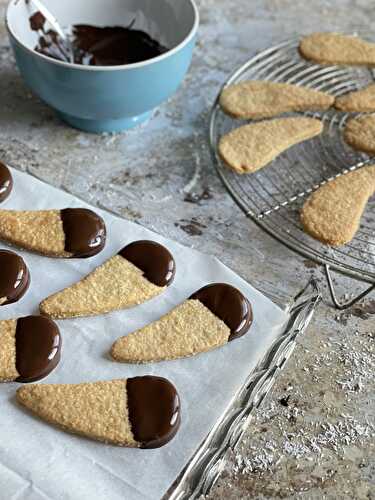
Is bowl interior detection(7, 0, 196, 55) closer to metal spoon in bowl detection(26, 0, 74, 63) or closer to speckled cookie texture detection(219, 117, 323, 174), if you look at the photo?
metal spoon in bowl detection(26, 0, 74, 63)

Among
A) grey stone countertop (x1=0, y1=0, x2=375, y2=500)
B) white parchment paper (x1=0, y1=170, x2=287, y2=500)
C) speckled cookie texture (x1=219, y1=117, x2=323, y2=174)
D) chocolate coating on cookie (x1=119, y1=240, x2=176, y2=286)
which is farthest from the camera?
speckled cookie texture (x1=219, y1=117, x2=323, y2=174)

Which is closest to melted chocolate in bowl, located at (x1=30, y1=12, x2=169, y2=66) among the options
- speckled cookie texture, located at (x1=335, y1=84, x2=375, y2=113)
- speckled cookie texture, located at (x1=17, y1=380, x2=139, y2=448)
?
speckled cookie texture, located at (x1=335, y1=84, x2=375, y2=113)

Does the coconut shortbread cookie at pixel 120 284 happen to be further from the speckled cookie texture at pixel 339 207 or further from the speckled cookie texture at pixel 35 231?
the speckled cookie texture at pixel 339 207

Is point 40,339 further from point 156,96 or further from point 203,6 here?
point 203,6

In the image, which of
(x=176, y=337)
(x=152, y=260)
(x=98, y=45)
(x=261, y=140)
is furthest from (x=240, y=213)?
(x=98, y=45)

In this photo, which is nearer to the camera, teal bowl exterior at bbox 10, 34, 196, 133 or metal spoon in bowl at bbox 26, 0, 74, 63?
teal bowl exterior at bbox 10, 34, 196, 133

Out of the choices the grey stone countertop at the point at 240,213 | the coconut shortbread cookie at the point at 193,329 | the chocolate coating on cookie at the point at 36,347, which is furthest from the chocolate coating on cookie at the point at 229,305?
the chocolate coating on cookie at the point at 36,347

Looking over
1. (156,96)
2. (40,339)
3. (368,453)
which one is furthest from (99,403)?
(156,96)
